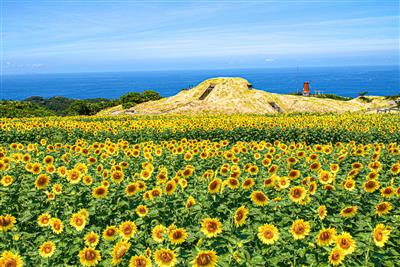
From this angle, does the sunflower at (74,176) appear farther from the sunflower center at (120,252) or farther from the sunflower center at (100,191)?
the sunflower center at (120,252)

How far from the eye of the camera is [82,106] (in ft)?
202

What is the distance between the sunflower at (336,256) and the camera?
313 cm

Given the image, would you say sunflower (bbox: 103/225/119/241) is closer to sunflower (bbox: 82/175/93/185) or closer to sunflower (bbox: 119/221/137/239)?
sunflower (bbox: 119/221/137/239)

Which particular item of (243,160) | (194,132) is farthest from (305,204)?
(194,132)

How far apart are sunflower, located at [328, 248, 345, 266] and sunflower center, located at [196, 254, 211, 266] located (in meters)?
1.16

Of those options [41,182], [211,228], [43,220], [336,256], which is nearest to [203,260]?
[211,228]

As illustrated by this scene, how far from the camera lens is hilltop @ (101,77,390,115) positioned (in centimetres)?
3198

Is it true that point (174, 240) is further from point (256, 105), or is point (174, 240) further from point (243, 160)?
point (256, 105)

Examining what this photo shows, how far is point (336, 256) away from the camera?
315 cm

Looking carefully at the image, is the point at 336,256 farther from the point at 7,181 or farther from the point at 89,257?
the point at 7,181

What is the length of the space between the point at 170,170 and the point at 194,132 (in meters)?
6.72

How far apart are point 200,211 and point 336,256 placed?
1833 millimetres

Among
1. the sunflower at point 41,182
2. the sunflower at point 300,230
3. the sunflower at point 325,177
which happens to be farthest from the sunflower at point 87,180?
the sunflower at point 325,177

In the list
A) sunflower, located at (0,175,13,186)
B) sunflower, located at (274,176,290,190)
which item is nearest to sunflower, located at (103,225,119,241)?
sunflower, located at (274,176,290,190)
